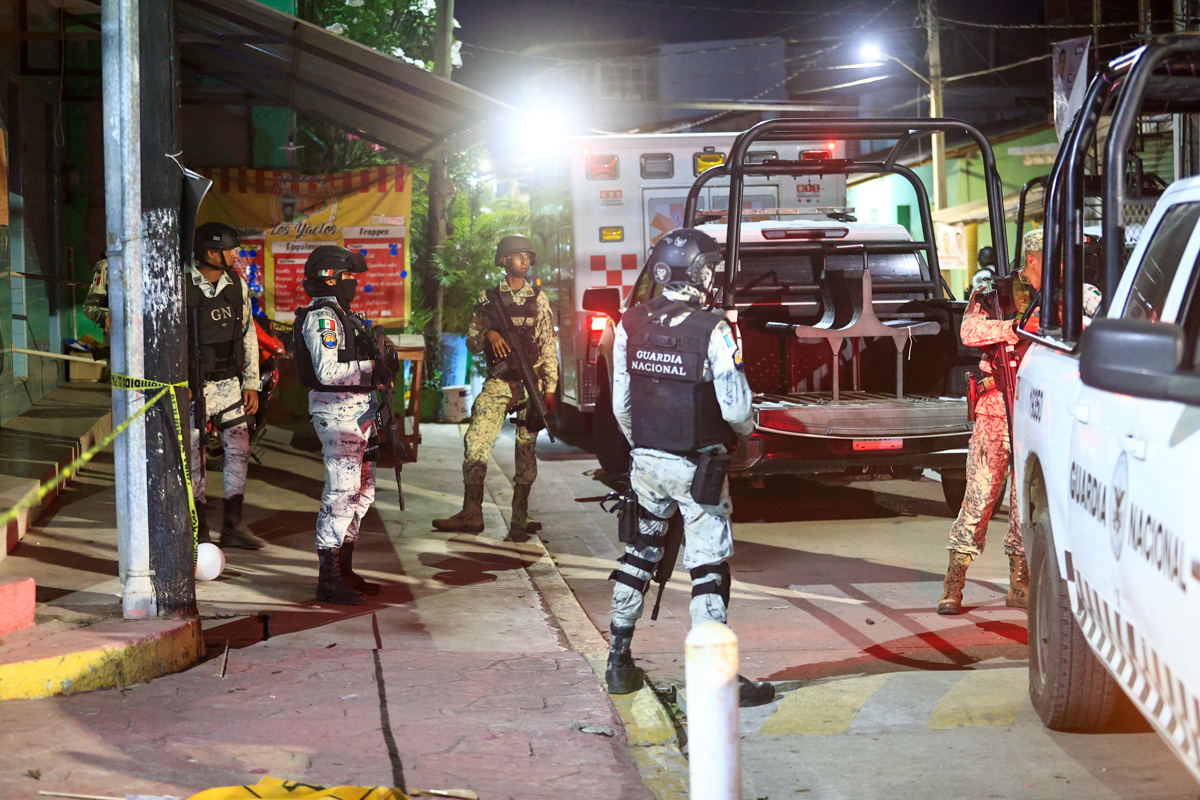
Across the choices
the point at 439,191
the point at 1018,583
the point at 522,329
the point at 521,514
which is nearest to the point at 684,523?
the point at 1018,583

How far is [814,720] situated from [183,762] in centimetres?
225

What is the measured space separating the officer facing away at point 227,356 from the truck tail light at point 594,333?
413cm

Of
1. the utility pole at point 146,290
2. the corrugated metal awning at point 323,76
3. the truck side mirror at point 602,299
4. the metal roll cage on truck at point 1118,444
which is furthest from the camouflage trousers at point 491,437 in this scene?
the metal roll cage on truck at point 1118,444

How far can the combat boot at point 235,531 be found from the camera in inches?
323

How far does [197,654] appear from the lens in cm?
557

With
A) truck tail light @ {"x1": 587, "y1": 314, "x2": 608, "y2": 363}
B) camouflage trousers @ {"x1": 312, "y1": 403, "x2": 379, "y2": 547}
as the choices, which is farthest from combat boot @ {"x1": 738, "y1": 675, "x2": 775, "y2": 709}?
truck tail light @ {"x1": 587, "y1": 314, "x2": 608, "y2": 363}

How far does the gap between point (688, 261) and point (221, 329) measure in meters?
3.95

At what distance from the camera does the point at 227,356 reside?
8.20 meters

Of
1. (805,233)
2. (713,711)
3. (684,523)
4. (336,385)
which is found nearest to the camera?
(713,711)

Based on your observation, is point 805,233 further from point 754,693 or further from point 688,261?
point 754,693

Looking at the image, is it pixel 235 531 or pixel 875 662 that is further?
pixel 235 531

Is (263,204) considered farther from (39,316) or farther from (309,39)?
(309,39)

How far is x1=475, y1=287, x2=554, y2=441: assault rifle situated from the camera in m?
8.80

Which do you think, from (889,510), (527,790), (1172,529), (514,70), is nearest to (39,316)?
(889,510)
